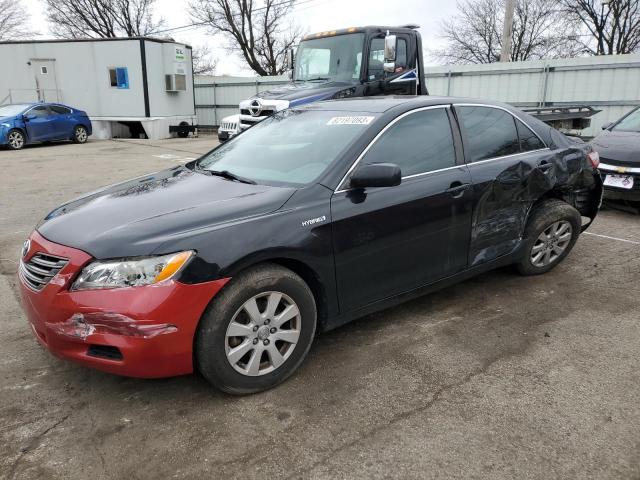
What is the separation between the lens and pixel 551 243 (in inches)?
178

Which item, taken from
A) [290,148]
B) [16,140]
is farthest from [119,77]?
[290,148]

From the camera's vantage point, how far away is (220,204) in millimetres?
2902

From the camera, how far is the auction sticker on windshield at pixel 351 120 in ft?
11.3

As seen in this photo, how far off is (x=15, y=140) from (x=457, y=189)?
1578 cm

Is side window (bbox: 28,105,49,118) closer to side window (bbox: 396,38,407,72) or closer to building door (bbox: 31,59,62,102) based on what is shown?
building door (bbox: 31,59,62,102)

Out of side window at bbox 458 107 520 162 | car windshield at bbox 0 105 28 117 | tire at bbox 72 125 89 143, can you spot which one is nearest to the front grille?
side window at bbox 458 107 520 162

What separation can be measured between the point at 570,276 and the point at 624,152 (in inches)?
120

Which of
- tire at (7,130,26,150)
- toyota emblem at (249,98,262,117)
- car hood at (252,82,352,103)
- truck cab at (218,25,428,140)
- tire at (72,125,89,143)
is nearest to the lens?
car hood at (252,82,352,103)

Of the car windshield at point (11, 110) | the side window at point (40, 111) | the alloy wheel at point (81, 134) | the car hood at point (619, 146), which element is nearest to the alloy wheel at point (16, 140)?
the car windshield at point (11, 110)

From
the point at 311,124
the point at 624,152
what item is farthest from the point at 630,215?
the point at 311,124

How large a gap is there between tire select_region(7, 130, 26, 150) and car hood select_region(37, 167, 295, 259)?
1430 centimetres

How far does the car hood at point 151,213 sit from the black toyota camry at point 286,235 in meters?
0.01

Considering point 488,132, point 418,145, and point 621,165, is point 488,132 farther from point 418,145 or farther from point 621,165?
point 621,165

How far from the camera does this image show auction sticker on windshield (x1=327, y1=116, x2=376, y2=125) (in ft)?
11.3
